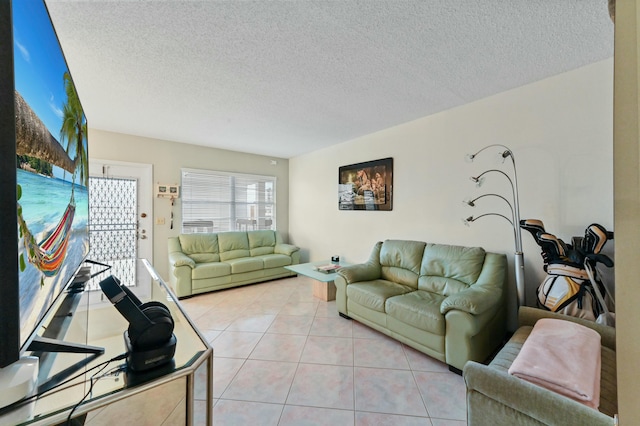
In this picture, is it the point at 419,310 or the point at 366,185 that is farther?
the point at 366,185

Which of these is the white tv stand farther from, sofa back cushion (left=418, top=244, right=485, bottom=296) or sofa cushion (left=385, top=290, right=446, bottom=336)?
sofa back cushion (left=418, top=244, right=485, bottom=296)

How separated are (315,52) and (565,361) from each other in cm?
245

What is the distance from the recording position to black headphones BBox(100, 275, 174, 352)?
33.4 inches

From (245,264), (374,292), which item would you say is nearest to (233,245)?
(245,264)

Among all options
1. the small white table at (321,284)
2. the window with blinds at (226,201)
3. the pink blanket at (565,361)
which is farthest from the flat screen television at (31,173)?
the window with blinds at (226,201)

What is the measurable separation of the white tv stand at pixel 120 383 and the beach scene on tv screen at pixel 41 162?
8.0 inches

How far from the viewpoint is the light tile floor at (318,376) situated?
161 centimetres

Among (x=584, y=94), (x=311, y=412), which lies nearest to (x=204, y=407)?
(x=311, y=412)

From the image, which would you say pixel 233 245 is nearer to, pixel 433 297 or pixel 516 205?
pixel 433 297

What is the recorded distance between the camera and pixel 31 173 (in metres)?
0.71

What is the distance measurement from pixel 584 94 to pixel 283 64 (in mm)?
2569

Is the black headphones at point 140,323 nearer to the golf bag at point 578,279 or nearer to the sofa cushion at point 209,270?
the golf bag at point 578,279

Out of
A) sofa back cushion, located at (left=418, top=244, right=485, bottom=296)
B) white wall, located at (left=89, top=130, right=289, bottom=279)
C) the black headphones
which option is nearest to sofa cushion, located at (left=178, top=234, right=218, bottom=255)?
white wall, located at (left=89, top=130, right=289, bottom=279)

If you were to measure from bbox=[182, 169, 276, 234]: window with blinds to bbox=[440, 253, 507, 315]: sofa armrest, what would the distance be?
4.13m
